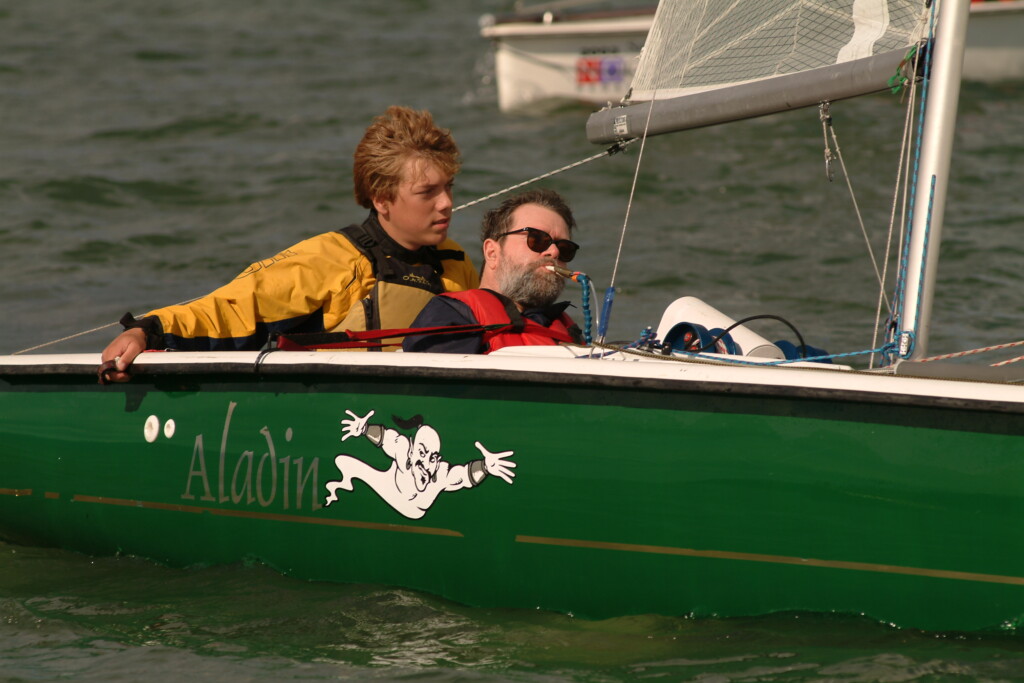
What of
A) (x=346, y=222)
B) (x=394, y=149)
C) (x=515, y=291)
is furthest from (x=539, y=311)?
(x=346, y=222)

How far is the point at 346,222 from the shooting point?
10.2m

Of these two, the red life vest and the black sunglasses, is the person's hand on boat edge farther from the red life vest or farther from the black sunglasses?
the black sunglasses

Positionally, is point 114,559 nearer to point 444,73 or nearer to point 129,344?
point 129,344

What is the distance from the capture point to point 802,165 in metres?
11.6

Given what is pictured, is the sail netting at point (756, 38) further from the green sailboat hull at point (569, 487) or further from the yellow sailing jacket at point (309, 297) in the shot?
the green sailboat hull at point (569, 487)

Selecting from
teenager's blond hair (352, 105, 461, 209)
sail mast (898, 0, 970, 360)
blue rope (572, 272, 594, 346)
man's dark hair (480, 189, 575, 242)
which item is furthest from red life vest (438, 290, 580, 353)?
sail mast (898, 0, 970, 360)

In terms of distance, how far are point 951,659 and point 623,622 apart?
0.83 meters

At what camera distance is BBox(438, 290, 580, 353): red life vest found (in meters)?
3.77

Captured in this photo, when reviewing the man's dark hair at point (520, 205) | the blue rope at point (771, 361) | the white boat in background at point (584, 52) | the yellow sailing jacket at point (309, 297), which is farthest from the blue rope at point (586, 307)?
the white boat in background at point (584, 52)

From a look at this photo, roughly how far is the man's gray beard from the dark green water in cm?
93

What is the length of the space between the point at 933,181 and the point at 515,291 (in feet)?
4.04

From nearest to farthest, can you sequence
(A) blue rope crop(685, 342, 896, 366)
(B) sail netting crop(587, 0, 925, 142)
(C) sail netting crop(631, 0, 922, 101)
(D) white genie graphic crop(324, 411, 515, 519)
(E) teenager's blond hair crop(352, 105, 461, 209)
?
(A) blue rope crop(685, 342, 896, 366) < (D) white genie graphic crop(324, 411, 515, 519) < (B) sail netting crop(587, 0, 925, 142) < (C) sail netting crop(631, 0, 922, 101) < (E) teenager's blond hair crop(352, 105, 461, 209)

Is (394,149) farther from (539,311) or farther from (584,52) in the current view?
(584,52)

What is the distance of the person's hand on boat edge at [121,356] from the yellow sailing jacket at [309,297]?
3 cm
